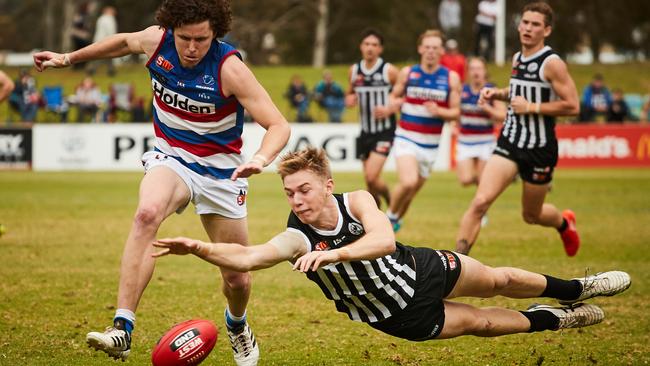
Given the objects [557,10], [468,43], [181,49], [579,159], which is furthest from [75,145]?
[557,10]

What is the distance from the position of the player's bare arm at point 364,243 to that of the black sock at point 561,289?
159 cm

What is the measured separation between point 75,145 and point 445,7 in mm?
15522

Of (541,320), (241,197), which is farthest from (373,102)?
(541,320)

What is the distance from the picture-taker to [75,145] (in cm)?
2794

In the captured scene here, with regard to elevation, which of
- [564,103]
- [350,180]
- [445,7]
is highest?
[445,7]

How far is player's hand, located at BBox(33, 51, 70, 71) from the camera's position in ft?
23.1

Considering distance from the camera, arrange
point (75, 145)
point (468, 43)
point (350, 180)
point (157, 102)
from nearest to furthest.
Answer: point (157, 102) → point (350, 180) → point (75, 145) → point (468, 43)

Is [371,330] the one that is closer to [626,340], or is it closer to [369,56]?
[626,340]

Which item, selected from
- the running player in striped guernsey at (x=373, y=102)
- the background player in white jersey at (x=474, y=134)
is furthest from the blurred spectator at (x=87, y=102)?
the running player in striped guernsey at (x=373, y=102)

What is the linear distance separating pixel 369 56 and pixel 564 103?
501 cm

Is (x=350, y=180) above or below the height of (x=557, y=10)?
below

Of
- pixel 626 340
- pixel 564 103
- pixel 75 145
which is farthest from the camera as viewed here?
pixel 75 145

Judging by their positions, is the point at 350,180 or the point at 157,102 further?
the point at 350,180

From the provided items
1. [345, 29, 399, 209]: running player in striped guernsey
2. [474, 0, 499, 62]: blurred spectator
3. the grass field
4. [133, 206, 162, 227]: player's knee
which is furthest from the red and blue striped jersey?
[474, 0, 499, 62]: blurred spectator
